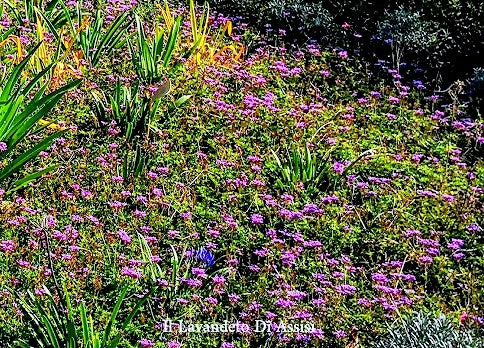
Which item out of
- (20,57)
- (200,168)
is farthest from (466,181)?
(20,57)

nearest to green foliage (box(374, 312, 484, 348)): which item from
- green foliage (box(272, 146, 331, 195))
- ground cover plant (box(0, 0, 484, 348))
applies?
ground cover plant (box(0, 0, 484, 348))

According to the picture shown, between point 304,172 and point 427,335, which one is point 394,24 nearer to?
point 304,172

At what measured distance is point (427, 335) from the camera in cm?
316

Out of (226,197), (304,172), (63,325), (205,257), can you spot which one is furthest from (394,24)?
(63,325)

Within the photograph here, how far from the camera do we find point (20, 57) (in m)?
4.80

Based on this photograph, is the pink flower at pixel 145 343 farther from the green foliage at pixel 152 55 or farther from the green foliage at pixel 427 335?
the green foliage at pixel 152 55

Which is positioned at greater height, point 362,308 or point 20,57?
point 20,57

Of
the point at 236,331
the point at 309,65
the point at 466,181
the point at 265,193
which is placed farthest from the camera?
the point at 309,65

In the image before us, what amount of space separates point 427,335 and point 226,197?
134cm

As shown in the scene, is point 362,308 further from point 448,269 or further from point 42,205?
point 42,205

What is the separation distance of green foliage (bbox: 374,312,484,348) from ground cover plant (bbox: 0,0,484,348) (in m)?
0.01

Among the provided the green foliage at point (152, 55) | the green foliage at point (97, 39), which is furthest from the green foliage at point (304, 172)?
the green foliage at point (97, 39)

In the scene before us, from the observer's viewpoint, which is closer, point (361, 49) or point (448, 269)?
point (448, 269)

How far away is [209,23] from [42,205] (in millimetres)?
2808
